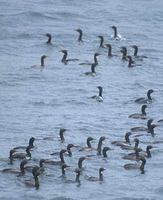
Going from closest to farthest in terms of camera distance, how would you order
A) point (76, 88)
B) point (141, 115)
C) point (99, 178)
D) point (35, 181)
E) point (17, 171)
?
point (35, 181) → point (99, 178) → point (17, 171) → point (141, 115) → point (76, 88)

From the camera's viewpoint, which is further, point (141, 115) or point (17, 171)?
point (141, 115)

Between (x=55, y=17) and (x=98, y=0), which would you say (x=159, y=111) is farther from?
(x=98, y=0)

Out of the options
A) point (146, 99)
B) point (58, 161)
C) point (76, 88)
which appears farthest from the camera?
point (76, 88)

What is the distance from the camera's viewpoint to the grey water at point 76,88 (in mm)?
48906

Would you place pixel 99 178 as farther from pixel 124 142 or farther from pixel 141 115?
pixel 141 115

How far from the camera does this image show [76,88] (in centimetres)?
6519

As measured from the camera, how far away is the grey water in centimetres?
4891

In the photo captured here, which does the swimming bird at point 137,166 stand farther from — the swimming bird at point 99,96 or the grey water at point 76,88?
the swimming bird at point 99,96

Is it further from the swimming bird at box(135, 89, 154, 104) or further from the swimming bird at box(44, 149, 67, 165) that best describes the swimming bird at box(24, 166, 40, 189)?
the swimming bird at box(135, 89, 154, 104)

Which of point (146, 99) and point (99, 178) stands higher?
point (99, 178)

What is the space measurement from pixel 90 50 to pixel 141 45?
4.45 metres

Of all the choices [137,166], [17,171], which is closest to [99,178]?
[137,166]

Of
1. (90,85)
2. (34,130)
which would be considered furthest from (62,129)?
(90,85)

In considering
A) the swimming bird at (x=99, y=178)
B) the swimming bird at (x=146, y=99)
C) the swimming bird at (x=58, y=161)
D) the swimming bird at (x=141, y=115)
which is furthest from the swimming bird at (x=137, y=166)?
the swimming bird at (x=146, y=99)
